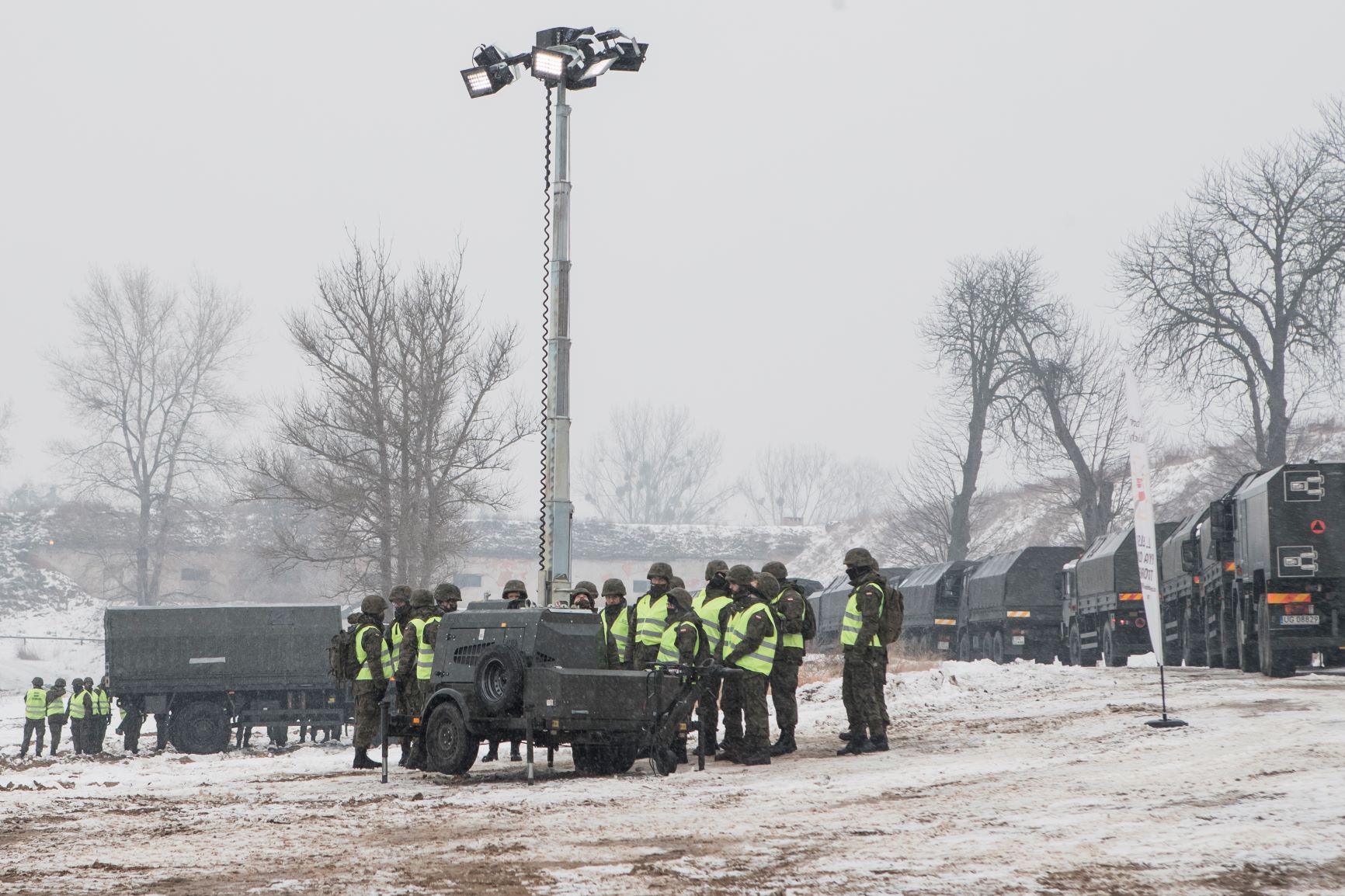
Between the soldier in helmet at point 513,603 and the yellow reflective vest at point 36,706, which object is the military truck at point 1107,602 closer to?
the soldier in helmet at point 513,603

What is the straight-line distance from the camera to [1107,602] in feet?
98.9

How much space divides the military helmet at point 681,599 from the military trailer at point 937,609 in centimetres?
2702

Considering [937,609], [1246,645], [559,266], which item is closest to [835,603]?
[937,609]

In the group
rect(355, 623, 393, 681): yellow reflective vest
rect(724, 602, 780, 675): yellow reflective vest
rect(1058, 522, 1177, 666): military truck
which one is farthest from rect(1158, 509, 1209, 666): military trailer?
rect(355, 623, 393, 681): yellow reflective vest

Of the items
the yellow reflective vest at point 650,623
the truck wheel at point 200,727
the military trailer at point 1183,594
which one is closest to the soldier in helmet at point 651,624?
the yellow reflective vest at point 650,623

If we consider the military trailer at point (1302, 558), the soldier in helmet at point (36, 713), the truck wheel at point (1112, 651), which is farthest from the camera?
the truck wheel at point (1112, 651)

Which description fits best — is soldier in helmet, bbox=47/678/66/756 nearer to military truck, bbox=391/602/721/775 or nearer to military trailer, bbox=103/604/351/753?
military trailer, bbox=103/604/351/753

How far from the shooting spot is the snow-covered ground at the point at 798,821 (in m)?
7.19

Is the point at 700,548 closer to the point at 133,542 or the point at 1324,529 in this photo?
the point at 133,542

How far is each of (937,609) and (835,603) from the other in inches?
326

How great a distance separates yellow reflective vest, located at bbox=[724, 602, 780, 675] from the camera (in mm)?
13688

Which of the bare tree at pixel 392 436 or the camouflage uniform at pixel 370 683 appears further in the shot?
the bare tree at pixel 392 436

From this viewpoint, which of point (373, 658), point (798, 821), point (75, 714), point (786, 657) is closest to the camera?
point (798, 821)

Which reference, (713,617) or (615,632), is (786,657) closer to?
(713,617)
